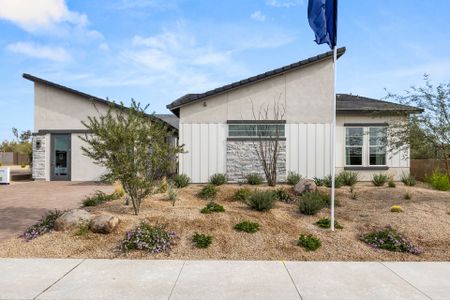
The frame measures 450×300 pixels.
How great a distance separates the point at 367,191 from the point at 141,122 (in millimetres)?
7897

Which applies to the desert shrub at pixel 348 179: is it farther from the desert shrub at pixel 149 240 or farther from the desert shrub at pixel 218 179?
the desert shrub at pixel 149 240

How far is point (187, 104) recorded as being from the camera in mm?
15953

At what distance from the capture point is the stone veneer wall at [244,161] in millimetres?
15828

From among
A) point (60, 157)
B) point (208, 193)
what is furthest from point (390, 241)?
point (60, 157)

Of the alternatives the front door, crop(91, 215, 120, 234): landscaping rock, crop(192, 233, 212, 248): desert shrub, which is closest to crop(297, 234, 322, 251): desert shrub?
crop(192, 233, 212, 248): desert shrub

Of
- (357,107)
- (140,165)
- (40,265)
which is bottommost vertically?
(40,265)

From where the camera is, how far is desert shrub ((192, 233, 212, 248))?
6805mm

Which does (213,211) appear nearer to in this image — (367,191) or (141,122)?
(141,122)

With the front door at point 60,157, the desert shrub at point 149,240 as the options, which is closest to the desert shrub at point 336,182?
the desert shrub at point 149,240

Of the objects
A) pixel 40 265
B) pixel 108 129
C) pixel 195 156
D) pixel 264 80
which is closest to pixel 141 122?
pixel 108 129

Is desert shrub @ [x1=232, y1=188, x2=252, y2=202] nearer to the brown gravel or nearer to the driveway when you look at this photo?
the brown gravel

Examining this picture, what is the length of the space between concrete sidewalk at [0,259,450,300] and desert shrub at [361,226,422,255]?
568 mm

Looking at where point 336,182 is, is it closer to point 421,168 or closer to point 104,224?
point 421,168

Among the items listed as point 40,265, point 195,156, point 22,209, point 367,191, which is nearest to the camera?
point 40,265
